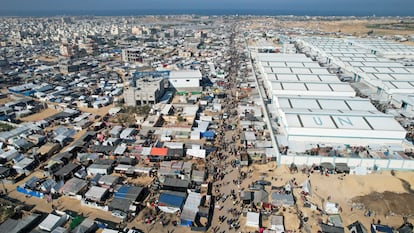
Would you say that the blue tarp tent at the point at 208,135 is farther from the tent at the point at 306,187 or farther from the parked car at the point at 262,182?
the tent at the point at 306,187

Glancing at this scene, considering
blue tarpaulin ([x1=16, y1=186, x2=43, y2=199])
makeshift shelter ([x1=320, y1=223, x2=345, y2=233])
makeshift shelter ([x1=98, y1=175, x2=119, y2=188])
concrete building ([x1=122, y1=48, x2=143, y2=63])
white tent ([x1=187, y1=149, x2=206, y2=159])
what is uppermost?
concrete building ([x1=122, y1=48, x2=143, y2=63])

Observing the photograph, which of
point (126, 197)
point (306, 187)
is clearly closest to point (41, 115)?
point (126, 197)

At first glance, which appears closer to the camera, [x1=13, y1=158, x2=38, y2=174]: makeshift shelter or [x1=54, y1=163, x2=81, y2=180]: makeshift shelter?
[x1=54, y1=163, x2=81, y2=180]: makeshift shelter

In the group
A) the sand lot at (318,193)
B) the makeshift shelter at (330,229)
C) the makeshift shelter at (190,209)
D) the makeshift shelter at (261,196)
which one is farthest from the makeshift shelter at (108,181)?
the makeshift shelter at (330,229)

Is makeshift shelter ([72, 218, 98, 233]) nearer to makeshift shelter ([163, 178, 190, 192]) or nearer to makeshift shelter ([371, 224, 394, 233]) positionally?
makeshift shelter ([163, 178, 190, 192])

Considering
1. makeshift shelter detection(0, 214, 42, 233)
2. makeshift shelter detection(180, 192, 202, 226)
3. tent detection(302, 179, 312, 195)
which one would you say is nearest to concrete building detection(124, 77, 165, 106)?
makeshift shelter detection(180, 192, 202, 226)

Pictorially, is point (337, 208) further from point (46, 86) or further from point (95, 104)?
point (46, 86)

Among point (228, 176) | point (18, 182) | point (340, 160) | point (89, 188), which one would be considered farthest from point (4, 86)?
point (340, 160)

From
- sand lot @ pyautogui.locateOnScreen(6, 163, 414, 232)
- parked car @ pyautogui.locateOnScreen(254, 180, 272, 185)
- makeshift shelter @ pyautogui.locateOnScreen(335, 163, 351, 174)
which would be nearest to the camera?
sand lot @ pyautogui.locateOnScreen(6, 163, 414, 232)
